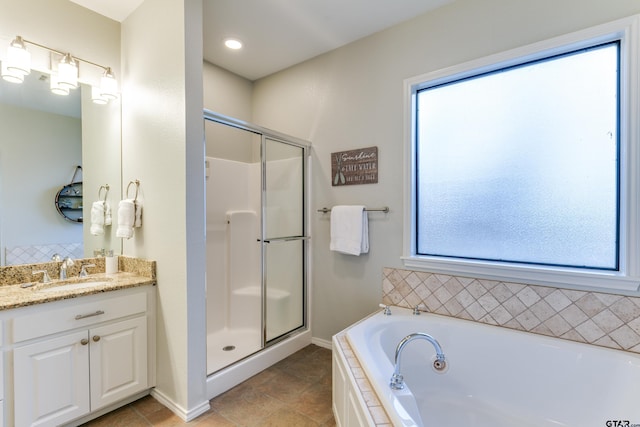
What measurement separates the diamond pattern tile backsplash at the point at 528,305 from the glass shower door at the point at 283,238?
0.92m

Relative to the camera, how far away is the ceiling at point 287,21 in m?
2.08

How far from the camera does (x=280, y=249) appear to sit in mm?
2707

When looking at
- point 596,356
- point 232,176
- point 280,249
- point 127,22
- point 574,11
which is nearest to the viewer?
point 596,356

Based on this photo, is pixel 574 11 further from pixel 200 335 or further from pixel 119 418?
pixel 119 418

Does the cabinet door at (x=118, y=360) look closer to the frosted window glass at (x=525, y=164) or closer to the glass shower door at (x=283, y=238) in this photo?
the glass shower door at (x=283, y=238)

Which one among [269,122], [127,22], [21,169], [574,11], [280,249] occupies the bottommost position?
[280,249]

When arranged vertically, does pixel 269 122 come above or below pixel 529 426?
above

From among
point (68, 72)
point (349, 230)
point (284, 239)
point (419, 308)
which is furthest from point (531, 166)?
point (68, 72)

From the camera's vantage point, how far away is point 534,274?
178 cm

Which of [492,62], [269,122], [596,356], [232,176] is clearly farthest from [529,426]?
[269,122]

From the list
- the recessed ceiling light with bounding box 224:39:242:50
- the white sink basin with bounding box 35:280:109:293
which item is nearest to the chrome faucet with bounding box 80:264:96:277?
the white sink basin with bounding box 35:280:109:293

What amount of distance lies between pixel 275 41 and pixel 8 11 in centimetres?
171

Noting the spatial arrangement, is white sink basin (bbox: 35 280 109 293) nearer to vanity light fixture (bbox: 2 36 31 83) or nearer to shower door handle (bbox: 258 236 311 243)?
shower door handle (bbox: 258 236 311 243)

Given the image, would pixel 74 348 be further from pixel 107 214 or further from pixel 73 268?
pixel 107 214
